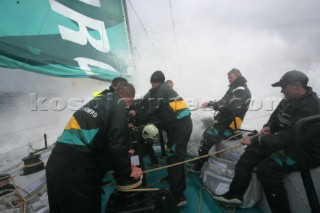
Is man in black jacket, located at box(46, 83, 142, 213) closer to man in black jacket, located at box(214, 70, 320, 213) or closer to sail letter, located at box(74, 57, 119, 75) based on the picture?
man in black jacket, located at box(214, 70, 320, 213)

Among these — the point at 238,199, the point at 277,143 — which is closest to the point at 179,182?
the point at 238,199

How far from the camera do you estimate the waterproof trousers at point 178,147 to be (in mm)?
Answer: 2604

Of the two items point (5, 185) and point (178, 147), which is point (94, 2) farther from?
point (5, 185)

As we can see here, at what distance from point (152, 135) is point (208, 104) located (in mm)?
1308

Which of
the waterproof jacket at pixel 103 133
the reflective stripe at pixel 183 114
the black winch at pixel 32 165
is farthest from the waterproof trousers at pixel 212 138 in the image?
the black winch at pixel 32 165

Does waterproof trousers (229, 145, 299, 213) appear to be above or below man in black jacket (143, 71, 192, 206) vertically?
below

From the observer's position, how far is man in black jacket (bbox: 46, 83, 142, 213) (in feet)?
4.96

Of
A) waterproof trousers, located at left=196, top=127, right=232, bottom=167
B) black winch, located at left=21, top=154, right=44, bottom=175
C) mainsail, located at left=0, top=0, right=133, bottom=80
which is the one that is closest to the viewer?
mainsail, located at left=0, top=0, right=133, bottom=80

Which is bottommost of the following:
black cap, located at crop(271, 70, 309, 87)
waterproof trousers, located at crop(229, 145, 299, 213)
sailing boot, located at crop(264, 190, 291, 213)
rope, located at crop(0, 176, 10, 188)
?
sailing boot, located at crop(264, 190, 291, 213)

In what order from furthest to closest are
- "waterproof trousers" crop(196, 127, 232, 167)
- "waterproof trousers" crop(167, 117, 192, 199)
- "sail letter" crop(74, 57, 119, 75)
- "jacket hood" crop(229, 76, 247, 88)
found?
"jacket hood" crop(229, 76, 247, 88)
"waterproof trousers" crop(196, 127, 232, 167)
"sail letter" crop(74, 57, 119, 75)
"waterproof trousers" crop(167, 117, 192, 199)

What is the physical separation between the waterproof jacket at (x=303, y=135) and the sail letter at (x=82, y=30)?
2.85m

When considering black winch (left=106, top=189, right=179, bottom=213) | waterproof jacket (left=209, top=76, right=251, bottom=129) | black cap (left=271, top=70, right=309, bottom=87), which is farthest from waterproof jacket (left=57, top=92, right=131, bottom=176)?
waterproof jacket (left=209, top=76, right=251, bottom=129)

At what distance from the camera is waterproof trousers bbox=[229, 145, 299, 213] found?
1939 millimetres

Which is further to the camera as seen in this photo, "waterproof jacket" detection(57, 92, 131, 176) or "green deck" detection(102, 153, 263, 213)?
"green deck" detection(102, 153, 263, 213)
